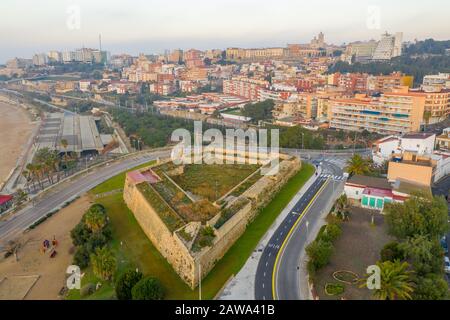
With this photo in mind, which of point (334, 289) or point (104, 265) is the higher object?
point (104, 265)

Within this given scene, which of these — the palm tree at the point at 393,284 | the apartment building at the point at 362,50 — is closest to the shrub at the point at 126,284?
the palm tree at the point at 393,284

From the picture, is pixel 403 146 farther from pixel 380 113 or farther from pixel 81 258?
pixel 81 258

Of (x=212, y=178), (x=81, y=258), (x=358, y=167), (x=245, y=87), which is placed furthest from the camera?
(x=245, y=87)

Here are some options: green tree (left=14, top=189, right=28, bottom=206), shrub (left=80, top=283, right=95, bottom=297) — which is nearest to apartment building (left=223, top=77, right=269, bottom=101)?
green tree (left=14, top=189, right=28, bottom=206)

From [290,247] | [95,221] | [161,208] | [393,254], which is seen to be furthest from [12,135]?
[393,254]

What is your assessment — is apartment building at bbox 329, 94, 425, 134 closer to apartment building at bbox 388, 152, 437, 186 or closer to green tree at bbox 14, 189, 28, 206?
apartment building at bbox 388, 152, 437, 186
